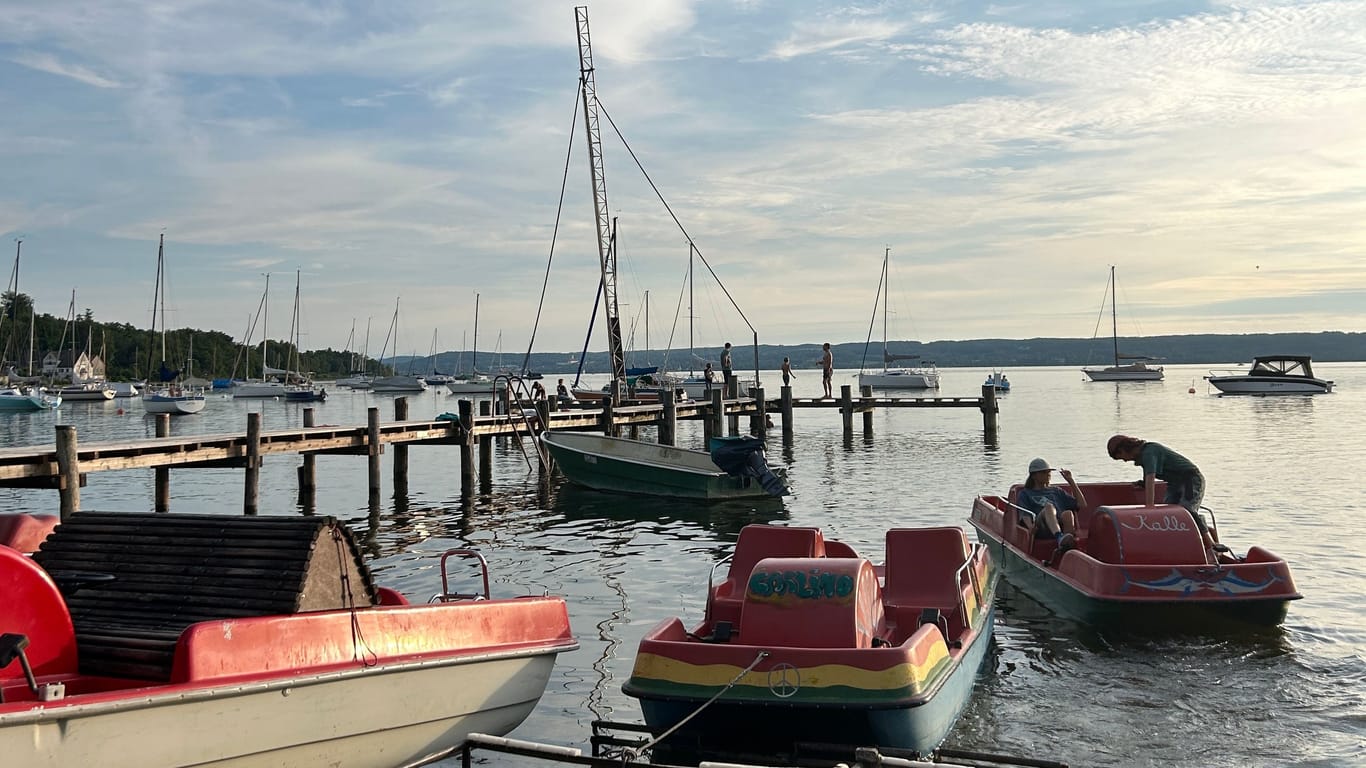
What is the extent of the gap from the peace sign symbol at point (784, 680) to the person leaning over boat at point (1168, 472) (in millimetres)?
6815

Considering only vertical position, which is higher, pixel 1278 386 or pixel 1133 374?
pixel 1133 374

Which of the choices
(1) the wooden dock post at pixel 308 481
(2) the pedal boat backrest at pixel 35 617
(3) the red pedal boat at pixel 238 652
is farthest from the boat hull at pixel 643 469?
(2) the pedal boat backrest at pixel 35 617

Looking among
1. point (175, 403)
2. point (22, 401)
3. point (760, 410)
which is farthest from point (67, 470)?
point (22, 401)

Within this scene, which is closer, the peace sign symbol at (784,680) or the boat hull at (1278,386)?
the peace sign symbol at (784,680)

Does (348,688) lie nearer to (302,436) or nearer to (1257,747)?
(1257,747)

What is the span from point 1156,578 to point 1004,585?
11.5 feet

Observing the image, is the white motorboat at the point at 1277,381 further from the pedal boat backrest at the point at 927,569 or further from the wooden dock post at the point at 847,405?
the pedal boat backrest at the point at 927,569

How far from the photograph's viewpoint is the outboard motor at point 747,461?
927 inches

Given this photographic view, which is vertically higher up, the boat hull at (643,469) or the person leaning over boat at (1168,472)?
the person leaning over boat at (1168,472)

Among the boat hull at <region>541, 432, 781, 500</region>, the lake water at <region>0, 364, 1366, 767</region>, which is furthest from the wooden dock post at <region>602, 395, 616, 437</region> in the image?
the boat hull at <region>541, 432, 781, 500</region>

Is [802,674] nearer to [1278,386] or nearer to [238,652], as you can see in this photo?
[238,652]

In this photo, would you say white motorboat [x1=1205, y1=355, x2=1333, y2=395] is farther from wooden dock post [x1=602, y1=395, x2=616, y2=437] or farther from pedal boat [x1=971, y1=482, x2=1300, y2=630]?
pedal boat [x1=971, y1=482, x2=1300, y2=630]

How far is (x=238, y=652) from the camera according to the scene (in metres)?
6.32

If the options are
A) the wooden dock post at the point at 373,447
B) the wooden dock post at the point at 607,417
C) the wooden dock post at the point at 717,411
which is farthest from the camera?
the wooden dock post at the point at 717,411
